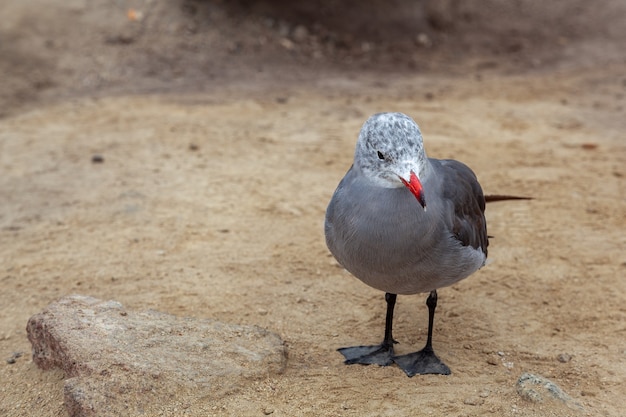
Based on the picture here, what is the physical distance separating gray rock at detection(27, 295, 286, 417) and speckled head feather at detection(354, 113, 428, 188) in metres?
1.13

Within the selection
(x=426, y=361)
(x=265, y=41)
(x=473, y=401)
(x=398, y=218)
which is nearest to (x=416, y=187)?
(x=398, y=218)

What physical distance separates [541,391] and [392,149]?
138 cm

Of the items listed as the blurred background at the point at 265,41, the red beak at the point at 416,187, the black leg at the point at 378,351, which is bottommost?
the black leg at the point at 378,351

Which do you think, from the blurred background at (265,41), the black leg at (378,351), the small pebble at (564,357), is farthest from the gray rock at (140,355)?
the blurred background at (265,41)

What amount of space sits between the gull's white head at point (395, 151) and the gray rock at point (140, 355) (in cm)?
114

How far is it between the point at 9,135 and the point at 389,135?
5.59 m

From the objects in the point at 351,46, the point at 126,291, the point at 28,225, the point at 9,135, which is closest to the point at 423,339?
the point at 126,291

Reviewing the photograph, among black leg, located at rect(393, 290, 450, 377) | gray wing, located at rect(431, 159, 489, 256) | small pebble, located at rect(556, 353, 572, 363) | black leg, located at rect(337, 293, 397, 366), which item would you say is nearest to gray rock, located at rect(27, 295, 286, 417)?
black leg, located at rect(337, 293, 397, 366)

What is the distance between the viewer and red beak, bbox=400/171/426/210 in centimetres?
301

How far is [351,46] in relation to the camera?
10586 millimetres

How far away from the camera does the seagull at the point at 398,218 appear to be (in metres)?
3.13

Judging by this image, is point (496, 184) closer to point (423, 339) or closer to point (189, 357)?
point (423, 339)

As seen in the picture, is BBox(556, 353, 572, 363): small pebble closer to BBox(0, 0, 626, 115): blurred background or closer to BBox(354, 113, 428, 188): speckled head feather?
BBox(354, 113, 428, 188): speckled head feather

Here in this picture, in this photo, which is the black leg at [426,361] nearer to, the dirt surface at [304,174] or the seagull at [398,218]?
the dirt surface at [304,174]
